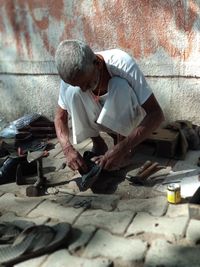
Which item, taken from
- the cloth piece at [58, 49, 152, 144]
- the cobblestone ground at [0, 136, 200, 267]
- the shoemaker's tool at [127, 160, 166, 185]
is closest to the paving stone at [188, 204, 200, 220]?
the cobblestone ground at [0, 136, 200, 267]

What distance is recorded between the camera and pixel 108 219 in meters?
2.86

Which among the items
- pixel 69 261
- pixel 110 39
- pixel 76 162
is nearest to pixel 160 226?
pixel 69 261

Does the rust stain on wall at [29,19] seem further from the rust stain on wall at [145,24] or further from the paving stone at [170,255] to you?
the paving stone at [170,255]

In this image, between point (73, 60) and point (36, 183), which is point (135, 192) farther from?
point (73, 60)

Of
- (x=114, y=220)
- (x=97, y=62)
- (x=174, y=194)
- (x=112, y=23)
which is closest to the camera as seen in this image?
(x=114, y=220)

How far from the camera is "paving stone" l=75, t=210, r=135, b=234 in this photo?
9.05 feet

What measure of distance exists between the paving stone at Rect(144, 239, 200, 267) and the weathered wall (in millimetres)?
2091

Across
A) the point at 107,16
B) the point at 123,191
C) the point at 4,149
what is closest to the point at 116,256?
the point at 123,191

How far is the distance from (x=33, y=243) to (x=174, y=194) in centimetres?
104

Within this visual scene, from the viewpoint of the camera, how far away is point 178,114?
439cm

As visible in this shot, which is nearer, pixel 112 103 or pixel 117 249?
pixel 117 249

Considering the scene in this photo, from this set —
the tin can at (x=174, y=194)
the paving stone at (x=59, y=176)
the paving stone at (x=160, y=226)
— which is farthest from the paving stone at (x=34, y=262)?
the paving stone at (x=59, y=176)

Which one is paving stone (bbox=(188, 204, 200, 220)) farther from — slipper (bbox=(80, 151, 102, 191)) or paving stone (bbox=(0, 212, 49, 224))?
paving stone (bbox=(0, 212, 49, 224))

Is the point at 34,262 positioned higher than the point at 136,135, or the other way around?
the point at 136,135
